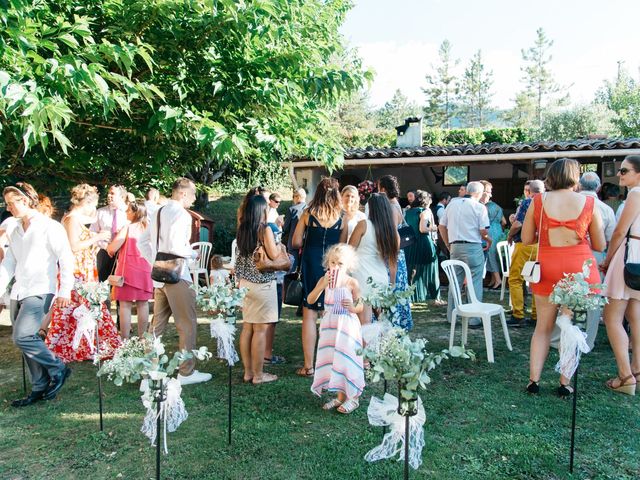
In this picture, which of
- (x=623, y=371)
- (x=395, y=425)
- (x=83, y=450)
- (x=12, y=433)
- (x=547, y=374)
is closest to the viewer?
(x=395, y=425)

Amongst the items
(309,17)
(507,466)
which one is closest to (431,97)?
(309,17)

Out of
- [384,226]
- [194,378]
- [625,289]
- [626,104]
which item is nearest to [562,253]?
[625,289]

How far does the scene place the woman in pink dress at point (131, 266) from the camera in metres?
5.22

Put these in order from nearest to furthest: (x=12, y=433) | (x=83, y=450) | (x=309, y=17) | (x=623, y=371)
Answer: (x=83, y=450)
(x=12, y=433)
(x=623, y=371)
(x=309, y=17)

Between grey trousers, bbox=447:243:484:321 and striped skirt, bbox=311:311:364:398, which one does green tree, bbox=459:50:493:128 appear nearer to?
grey trousers, bbox=447:243:484:321

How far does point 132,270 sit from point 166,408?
256 centimetres

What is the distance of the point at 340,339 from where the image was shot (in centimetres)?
382

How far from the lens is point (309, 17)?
6.41 meters

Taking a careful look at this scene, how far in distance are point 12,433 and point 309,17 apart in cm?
544

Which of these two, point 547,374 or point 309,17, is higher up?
point 309,17

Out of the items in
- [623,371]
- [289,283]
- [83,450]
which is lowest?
[83,450]

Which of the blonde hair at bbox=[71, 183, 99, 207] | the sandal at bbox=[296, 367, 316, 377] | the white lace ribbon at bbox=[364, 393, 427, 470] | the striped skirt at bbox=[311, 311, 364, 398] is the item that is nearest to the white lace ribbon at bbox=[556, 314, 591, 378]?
the white lace ribbon at bbox=[364, 393, 427, 470]

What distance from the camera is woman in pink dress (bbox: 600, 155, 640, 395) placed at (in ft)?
13.3

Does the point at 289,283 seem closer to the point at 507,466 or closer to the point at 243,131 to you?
the point at 243,131
